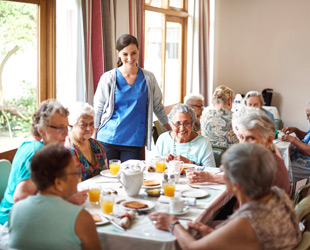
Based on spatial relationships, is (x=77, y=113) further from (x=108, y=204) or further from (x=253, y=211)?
(x=253, y=211)

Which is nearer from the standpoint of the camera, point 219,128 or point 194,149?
point 194,149

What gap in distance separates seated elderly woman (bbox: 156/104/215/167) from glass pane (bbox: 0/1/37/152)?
1.25 m

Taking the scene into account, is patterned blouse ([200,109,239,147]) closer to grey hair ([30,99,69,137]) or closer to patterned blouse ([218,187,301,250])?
grey hair ([30,99,69,137])

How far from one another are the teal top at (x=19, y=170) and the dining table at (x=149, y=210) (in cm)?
35

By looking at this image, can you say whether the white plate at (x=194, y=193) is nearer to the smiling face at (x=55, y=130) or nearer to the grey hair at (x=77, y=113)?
the smiling face at (x=55, y=130)

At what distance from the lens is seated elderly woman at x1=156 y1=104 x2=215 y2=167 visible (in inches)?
119

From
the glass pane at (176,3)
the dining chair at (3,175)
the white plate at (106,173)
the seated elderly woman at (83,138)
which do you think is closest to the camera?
the dining chair at (3,175)

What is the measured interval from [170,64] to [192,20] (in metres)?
0.94

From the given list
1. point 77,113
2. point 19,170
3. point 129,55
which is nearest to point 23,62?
point 129,55

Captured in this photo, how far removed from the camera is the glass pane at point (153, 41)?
5.68 metres

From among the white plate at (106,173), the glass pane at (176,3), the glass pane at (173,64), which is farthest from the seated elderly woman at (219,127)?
the glass pane at (176,3)

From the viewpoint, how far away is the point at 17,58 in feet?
11.3

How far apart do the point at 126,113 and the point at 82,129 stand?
0.88 metres

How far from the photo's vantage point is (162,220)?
1.79 m
